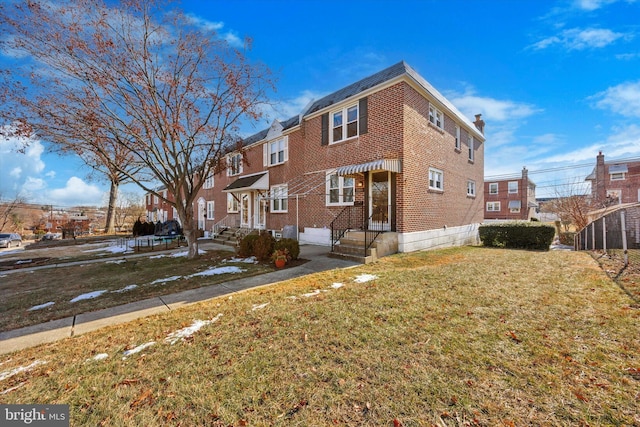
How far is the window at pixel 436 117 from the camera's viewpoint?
12214mm

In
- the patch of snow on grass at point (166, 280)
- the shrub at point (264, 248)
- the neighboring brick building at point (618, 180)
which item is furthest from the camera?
the neighboring brick building at point (618, 180)

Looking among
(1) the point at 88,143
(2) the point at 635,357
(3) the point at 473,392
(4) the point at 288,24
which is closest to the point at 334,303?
(3) the point at 473,392

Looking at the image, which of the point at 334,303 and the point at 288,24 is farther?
the point at 288,24

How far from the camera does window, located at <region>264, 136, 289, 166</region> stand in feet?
51.6

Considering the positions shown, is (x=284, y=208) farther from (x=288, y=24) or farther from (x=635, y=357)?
(x=635, y=357)

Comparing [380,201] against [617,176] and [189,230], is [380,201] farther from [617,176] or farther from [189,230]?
[617,176]

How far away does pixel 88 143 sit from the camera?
Answer: 27.9ft

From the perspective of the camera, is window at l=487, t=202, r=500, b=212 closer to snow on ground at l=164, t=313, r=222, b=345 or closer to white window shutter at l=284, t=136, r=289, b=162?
white window shutter at l=284, t=136, r=289, b=162

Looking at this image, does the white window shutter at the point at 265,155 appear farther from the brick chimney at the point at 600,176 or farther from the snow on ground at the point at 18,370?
the brick chimney at the point at 600,176

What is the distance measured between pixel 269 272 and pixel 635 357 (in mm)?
6953

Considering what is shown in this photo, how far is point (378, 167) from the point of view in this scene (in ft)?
31.3

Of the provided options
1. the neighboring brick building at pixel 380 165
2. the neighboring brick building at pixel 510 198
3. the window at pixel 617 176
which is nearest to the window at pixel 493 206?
the neighboring brick building at pixel 510 198

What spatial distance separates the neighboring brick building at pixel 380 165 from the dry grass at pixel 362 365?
609 centimetres

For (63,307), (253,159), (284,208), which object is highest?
(253,159)
